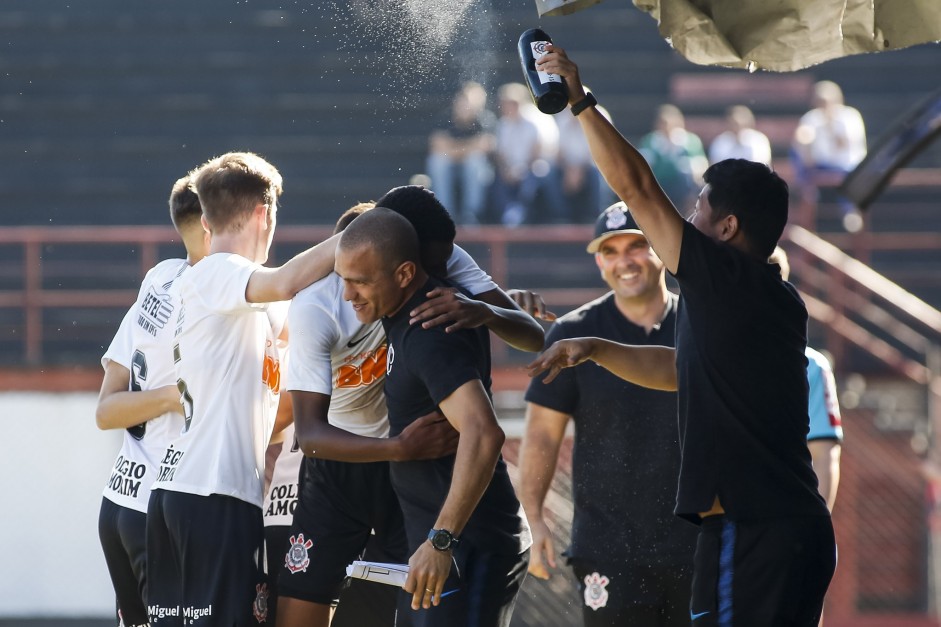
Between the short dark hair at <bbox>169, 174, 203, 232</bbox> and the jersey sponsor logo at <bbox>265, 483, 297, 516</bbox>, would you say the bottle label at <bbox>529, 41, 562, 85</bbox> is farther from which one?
the jersey sponsor logo at <bbox>265, 483, 297, 516</bbox>

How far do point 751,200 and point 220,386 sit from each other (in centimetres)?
183

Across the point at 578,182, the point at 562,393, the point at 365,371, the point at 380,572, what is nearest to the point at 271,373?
the point at 365,371

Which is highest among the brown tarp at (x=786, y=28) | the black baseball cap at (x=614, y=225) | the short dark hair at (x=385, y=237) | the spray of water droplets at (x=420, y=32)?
the spray of water droplets at (x=420, y=32)

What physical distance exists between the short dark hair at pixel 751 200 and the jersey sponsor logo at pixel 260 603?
75.7 inches

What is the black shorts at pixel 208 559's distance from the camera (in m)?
4.24

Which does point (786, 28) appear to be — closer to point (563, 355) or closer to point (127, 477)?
point (563, 355)

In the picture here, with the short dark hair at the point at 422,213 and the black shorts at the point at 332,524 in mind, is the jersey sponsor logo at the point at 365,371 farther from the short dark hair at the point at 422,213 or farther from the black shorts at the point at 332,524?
the short dark hair at the point at 422,213

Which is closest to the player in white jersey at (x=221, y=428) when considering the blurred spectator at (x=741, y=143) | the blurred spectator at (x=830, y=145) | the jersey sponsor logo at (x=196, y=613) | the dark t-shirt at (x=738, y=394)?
the jersey sponsor logo at (x=196, y=613)

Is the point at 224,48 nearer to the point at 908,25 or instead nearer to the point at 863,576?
the point at 863,576

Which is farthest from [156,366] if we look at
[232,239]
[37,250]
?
[37,250]

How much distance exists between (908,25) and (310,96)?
13.1 meters

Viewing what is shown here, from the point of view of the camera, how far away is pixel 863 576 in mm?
10930

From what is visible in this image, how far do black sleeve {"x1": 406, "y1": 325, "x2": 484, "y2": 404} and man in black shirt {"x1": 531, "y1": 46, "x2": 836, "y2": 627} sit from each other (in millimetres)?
615

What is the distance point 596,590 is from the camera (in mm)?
5105
